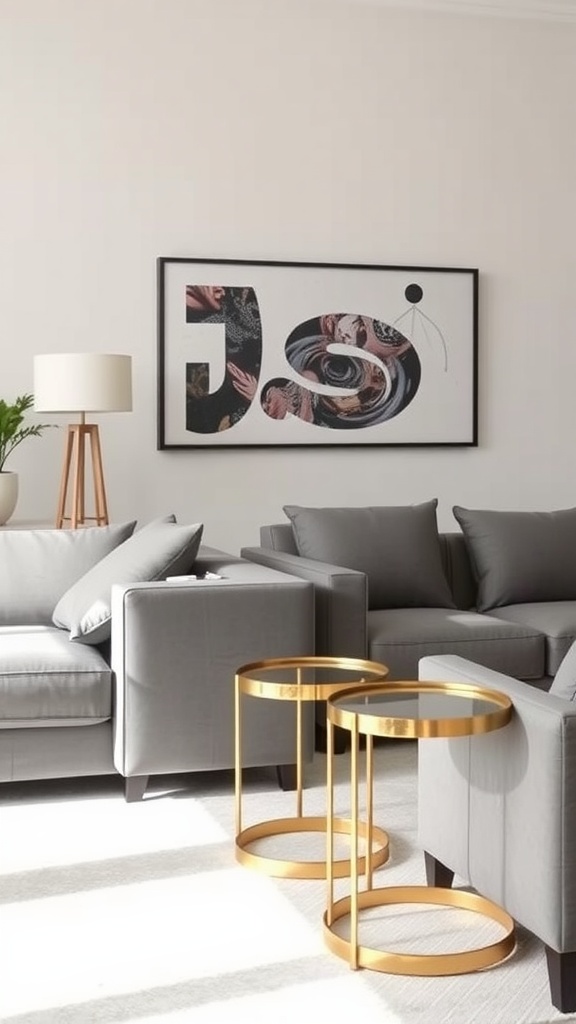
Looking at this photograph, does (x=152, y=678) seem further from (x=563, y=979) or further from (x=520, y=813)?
(x=563, y=979)

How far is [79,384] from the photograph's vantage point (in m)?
5.42

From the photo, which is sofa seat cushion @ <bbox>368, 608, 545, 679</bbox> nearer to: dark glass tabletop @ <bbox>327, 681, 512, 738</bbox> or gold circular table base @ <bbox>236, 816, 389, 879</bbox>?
gold circular table base @ <bbox>236, 816, 389, 879</bbox>

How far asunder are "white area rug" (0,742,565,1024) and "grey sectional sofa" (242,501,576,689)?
826 mm

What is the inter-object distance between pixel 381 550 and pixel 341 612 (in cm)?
73

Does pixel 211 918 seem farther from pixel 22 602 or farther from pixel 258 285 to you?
pixel 258 285

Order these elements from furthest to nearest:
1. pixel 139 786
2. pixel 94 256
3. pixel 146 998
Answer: pixel 94 256 < pixel 139 786 < pixel 146 998

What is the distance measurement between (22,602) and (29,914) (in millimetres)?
1833

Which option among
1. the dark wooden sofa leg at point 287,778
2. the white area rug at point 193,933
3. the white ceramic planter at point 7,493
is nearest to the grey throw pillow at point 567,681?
the white area rug at point 193,933

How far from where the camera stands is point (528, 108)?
6.68 metres

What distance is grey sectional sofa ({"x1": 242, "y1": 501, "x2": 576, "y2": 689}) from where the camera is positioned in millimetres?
4828

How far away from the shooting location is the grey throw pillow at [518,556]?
5559 mm

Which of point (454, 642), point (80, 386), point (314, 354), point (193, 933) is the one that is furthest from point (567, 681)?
point (314, 354)

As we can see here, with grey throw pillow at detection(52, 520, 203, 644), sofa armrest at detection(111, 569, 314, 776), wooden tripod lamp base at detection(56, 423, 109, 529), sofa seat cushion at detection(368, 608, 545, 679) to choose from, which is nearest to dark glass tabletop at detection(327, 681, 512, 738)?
sofa armrest at detection(111, 569, 314, 776)

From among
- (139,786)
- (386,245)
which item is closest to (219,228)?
(386,245)
